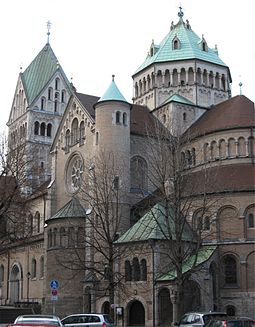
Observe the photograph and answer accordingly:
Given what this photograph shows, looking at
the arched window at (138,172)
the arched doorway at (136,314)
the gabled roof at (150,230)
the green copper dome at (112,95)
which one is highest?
the green copper dome at (112,95)

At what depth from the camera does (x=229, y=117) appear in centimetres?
5478

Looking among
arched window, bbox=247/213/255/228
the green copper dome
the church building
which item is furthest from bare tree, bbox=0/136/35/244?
arched window, bbox=247/213/255/228

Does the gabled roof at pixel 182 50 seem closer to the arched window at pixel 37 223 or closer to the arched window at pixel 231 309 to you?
the arched window at pixel 37 223

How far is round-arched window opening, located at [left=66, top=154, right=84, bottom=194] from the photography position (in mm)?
58562

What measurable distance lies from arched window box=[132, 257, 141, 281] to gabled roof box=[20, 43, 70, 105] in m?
47.5

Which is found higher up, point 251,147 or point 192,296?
point 251,147

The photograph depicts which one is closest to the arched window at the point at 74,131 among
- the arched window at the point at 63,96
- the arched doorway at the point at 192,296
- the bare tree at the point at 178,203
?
the bare tree at the point at 178,203

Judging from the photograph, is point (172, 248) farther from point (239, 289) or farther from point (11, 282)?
point (11, 282)

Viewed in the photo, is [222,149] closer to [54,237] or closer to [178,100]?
[178,100]

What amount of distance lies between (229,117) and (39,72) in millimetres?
43500

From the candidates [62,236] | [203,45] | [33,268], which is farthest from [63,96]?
[62,236]

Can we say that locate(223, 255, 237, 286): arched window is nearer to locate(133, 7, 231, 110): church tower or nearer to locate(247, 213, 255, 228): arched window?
locate(247, 213, 255, 228): arched window

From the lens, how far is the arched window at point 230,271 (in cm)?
4600

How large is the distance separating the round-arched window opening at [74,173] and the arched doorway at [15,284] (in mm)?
15335
